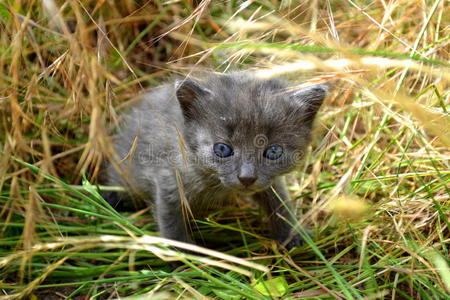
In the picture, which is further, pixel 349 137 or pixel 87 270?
pixel 349 137

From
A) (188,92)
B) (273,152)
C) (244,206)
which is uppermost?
(188,92)

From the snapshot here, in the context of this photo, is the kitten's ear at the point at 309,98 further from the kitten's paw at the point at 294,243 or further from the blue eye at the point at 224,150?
the kitten's paw at the point at 294,243

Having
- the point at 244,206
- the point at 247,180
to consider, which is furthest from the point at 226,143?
the point at 244,206

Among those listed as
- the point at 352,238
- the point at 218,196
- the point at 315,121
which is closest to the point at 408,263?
the point at 352,238

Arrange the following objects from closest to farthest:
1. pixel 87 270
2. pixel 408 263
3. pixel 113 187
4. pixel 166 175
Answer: pixel 408 263 < pixel 87 270 < pixel 166 175 < pixel 113 187

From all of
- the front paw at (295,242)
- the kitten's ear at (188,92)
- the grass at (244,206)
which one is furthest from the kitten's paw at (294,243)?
the kitten's ear at (188,92)

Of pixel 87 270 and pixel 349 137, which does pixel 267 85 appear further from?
pixel 87 270

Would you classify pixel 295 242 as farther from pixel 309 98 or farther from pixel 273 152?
pixel 309 98
